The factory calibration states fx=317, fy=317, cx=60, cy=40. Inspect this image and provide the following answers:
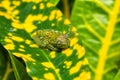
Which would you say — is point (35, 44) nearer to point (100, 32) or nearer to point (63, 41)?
point (63, 41)

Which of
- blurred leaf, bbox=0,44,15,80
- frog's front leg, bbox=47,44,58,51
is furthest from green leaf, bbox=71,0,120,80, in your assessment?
blurred leaf, bbox=0,44,15,80

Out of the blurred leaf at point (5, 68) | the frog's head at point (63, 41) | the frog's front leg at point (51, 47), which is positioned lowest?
the blurred leaf at point (5, 68)

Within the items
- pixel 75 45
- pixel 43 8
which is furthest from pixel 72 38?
pixel 43 8

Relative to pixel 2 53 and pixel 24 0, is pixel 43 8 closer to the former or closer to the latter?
pixel 24 0

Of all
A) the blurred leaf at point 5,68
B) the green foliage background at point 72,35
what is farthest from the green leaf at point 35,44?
the blurred leaf at point 5,68

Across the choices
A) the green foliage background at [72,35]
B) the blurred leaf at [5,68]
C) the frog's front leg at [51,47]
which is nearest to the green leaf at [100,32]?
the green foliage background at [72,35]

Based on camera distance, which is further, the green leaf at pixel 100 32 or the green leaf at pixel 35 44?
the green leaf at pixel 100 32

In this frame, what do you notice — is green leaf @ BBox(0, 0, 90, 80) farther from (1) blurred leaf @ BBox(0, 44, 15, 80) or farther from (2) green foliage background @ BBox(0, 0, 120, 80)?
(1) blurred leaf @ BBox(0, 44, 15, 80)

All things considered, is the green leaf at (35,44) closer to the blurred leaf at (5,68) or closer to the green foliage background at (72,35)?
the green foliage background at (72,35)

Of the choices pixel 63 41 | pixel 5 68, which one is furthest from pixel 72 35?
pixel 5 68

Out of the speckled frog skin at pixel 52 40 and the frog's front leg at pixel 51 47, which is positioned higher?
the speckled frog skin at pixel 52 40
